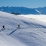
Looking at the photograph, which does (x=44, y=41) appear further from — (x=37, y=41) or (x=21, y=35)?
(x=21, y=35)

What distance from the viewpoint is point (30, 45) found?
1342cm

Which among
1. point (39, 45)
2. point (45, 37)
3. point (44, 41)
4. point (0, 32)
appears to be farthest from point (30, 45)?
point (0, 32)

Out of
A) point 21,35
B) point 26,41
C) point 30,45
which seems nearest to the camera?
point 30,45

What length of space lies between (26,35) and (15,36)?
4.20ft

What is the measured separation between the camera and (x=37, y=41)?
1436 cm

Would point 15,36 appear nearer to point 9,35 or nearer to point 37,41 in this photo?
point 9,35

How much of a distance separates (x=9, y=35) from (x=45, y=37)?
13.4ft

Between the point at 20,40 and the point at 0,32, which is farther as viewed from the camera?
the point at 0,32

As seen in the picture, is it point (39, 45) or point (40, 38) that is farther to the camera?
point (40, 38)

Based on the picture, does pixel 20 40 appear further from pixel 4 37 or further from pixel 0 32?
pixel 0 32

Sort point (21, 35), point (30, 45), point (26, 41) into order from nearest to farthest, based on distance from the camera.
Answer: point (30, 45) → point (26, 41) → point (21, 35)

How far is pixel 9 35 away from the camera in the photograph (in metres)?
15.2

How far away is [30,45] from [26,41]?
0.99 meters

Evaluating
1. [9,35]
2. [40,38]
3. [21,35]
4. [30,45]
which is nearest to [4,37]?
[9,35]
